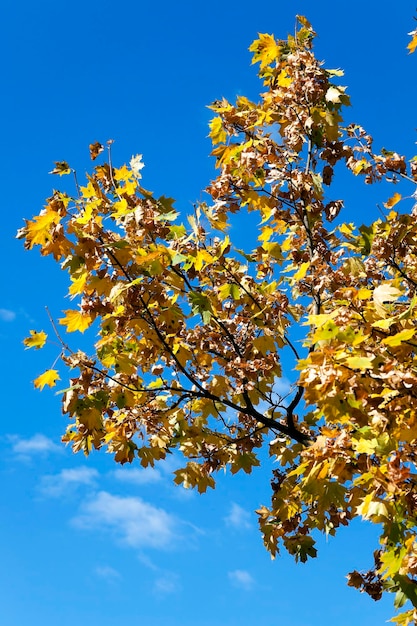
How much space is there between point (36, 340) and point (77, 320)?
47cm

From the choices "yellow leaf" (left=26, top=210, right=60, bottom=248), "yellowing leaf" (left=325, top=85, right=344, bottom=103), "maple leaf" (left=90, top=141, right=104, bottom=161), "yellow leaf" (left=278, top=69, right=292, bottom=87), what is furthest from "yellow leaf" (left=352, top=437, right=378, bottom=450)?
"yellow leaf" (left=278, top=69, right=292, bottom=87)

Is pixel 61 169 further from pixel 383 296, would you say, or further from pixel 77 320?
pixel 383 296

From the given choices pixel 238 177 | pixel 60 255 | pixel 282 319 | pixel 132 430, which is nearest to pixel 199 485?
pixel 132 430

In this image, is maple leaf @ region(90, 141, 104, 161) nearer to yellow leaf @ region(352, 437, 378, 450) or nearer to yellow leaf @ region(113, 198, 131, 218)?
yellow leaf @ region(113, 198, 131, 218)

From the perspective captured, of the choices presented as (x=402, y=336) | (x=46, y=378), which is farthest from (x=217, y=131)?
(x=402, y=336)

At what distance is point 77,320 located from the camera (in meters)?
6.18

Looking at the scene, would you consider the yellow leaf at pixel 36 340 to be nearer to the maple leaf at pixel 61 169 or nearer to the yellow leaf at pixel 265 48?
the maple leaf at pixel 61 169

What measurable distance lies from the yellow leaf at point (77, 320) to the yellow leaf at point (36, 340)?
0.85 feet

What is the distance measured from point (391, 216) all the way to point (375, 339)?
2836 millimetres

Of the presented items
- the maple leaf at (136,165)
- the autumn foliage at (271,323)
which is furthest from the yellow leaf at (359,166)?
the maple leaf at (136,165)

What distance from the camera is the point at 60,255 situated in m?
5.96

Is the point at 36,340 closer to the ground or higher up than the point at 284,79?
closer to the ground

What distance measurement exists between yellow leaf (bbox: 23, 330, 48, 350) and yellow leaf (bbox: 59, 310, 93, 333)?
0.85ft

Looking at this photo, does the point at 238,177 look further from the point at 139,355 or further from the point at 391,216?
the point at 139,355
